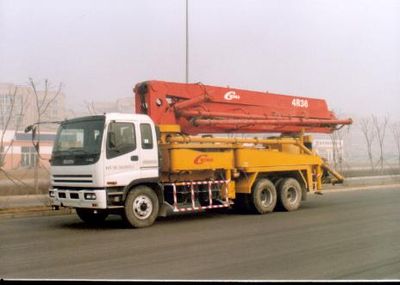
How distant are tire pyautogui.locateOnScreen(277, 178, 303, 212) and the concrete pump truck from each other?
0.09 feet

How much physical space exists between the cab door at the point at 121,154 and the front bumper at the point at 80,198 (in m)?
0.31

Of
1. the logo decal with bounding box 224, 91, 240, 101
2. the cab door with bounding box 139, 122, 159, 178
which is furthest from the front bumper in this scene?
the logo decal with bounding box 224, 91, 240, 101

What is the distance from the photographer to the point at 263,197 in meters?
13.4

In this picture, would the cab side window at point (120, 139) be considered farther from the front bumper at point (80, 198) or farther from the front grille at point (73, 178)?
the front bumper at point (80, 198)

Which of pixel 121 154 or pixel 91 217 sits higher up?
pixel 121 154

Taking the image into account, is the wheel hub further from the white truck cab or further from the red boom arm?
the red boom arm

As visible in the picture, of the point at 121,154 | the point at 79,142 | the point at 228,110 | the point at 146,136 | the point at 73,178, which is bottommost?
the point at 73,178

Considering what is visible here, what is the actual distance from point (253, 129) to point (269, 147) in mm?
790

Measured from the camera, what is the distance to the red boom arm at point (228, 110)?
12.4m

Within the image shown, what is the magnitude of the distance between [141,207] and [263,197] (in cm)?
393

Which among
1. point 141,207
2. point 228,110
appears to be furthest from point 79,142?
point 228,110

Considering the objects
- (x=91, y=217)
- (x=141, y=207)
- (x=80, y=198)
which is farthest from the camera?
(x=91, y=217)

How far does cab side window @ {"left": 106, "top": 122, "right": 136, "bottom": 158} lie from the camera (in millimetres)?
10344

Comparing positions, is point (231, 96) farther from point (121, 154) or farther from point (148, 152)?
point (121, 154)
